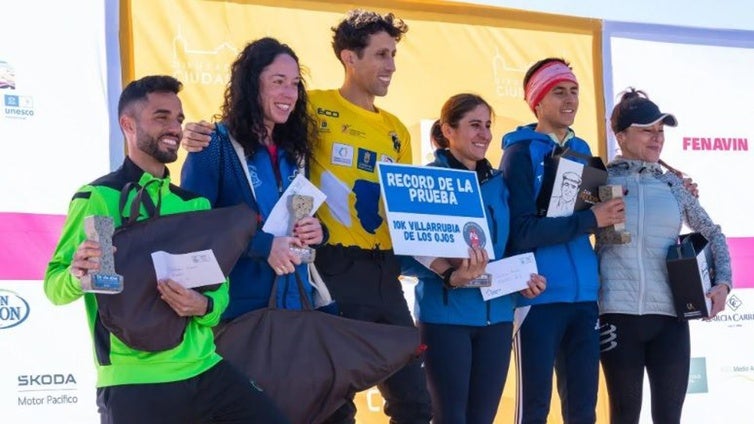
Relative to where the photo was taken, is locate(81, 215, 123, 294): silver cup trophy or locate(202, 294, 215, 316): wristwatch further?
locate(202, 294, 215, 316): wristwatch

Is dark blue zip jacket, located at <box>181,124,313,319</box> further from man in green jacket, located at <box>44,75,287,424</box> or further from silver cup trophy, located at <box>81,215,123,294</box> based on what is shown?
silver cup trophy, located at <box>81,215,123,294</box>

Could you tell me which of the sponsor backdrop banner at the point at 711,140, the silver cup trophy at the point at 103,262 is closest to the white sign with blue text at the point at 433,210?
the silver cup trophy at the point at 103,262

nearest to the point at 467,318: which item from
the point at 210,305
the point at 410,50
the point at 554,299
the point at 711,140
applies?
the point at 554,299

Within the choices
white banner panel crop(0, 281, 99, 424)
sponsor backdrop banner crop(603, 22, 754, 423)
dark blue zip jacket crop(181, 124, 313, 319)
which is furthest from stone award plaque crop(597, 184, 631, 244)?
white banner panel crop(0, 281, 99, 424)

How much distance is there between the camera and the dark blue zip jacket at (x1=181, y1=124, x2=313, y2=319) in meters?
4.15

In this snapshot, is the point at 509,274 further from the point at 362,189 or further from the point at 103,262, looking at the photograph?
the point at 103,262

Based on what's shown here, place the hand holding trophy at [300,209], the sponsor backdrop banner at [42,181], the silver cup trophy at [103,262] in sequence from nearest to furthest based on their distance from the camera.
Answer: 1. the silver cup trophy at [103,262]
2. the hand holding trophy at [300,209]
3. the sponsor backdrop banner at [42,181]

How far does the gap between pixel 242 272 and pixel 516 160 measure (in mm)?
1462

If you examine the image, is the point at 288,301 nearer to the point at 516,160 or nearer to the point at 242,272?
the point at 242,272

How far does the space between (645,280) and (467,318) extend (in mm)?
886

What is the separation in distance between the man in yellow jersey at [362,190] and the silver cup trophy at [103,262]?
122 centimetres

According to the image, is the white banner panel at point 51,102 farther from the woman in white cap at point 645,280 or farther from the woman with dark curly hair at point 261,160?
the woman in white cap at point 645,280

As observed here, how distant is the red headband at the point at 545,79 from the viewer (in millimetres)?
5195

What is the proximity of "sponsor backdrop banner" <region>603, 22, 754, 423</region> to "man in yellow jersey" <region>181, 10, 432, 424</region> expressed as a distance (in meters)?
2.57
